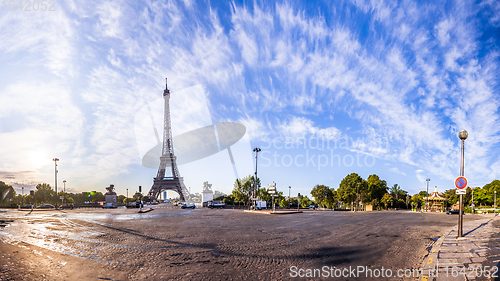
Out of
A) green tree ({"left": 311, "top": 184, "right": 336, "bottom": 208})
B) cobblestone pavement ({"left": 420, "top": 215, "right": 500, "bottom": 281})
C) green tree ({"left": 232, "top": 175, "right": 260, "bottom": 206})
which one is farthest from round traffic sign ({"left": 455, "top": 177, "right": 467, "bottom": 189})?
green tree ({"left": 311, "top": 184, "right": 336, "bottom": 208})

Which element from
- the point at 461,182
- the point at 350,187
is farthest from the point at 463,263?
the point at 350,187

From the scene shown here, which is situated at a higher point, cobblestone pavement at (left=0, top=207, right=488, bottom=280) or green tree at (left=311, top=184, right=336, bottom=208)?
cobblestone pavement at (left=0, top=207, right=488, bottom=280)

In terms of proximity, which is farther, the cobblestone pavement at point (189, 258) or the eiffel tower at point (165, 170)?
the eiffel tower at point (165, 170)

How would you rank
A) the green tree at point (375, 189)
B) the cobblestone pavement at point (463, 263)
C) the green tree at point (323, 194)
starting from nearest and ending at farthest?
1. the cobblestone pavement at point (463, 263)
2. the green tree at point (375, 189)
3. the green tree at point (323, 194)

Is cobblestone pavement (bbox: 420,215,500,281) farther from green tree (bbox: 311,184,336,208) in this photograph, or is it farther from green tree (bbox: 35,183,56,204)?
green tree (bbox: 35,183,56,204)

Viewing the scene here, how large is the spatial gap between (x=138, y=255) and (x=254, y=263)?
3.93 meters

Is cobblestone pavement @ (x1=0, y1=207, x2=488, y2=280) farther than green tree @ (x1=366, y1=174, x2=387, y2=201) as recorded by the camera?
No

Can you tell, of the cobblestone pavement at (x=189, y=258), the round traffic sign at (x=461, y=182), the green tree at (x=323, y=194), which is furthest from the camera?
the green tree at (x=323, y=194)

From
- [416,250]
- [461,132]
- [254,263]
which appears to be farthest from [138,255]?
[461,132]

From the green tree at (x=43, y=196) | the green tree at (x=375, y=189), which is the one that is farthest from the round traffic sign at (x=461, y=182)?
the green tree at (x=43, y=196)

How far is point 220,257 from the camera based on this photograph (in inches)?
312

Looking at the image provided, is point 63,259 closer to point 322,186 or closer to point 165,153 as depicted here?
point 165,153

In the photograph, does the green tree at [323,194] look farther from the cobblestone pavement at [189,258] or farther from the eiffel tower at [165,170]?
the cobblestone pavement at [189,258]

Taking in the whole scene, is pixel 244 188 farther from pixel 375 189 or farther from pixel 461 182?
pixel 461 182
